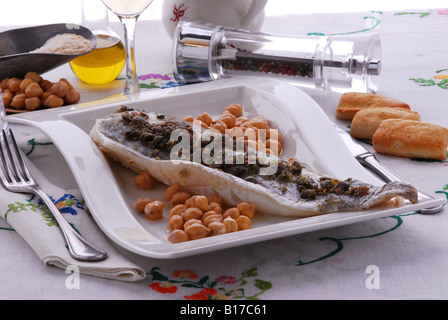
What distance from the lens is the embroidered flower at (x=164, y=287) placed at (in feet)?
3.55

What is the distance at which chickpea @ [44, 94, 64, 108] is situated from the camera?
5.96 ft

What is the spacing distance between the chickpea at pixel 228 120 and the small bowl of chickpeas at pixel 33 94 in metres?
0.47

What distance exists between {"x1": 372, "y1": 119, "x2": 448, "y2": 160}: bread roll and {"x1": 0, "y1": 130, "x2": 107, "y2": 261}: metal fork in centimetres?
82

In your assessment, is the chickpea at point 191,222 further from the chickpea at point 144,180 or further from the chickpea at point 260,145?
the chickpea at point 260,145

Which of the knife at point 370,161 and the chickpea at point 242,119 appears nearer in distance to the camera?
the knife at point 370,161

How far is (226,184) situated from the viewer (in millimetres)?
1297

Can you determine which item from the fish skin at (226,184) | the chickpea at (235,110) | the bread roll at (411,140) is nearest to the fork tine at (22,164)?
the fish skin at (226,184)

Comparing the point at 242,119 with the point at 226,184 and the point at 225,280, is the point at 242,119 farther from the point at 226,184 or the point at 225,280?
the point at 225,280

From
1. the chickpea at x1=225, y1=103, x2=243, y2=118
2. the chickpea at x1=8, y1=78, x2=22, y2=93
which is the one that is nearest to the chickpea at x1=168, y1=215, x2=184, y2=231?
the chickpea at x1=225, y1=103, x2=243, y2=118

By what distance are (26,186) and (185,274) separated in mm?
486

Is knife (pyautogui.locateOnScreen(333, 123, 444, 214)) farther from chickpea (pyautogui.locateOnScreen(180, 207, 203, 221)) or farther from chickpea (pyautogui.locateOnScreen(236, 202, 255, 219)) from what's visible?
chickpea (pyautogui.locateOnScreen(180, 207, 203, 221))

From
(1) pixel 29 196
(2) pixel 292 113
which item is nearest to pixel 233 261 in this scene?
(1) pixel 29 196

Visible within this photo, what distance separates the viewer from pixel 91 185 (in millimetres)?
1333

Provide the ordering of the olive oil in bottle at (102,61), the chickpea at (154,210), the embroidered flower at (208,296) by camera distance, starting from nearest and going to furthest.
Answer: the embroidered flower at (208,296) < the chickpea at (154,210) < the olive oil in bottle at (102,61)
